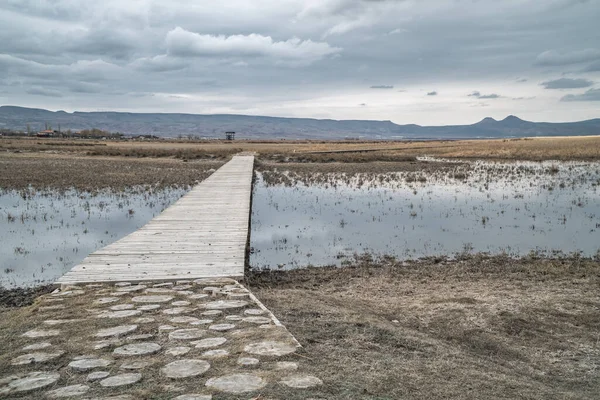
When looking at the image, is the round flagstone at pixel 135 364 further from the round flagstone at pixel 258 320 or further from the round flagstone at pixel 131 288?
the round flagstone at pixel 131 288

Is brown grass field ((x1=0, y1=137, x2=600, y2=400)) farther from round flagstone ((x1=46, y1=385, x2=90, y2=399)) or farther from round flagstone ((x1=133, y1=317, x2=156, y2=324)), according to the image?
round flagstone ((x1=46, y1=385, x2=90, y2=399))

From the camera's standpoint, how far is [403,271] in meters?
8.28

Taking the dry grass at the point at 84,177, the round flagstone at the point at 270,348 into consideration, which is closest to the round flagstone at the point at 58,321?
the round flagstone at the point at 270,348

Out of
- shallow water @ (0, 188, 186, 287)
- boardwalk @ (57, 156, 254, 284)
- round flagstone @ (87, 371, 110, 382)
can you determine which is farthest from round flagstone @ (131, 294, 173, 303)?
shallow water @ (0, 188, 186, 287)

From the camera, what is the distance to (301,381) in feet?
11.2

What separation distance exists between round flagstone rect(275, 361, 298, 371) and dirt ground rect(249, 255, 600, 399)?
0.17 m

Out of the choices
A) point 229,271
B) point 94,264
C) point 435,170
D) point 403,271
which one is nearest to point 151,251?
point 94,264

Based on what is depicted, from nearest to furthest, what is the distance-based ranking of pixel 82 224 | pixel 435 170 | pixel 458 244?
pixel 458 244 → pixel 82 224 → pixel 435 170

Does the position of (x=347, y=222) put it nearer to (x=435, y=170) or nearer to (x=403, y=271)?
(x=403, y=271)

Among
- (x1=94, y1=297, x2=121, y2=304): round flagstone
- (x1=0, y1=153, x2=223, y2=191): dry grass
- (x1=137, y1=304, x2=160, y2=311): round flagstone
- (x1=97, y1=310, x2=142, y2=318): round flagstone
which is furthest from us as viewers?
(x1=0, y1=153, x2=223, y2=191): dry grass

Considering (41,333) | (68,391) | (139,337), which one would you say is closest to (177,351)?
(139,337)

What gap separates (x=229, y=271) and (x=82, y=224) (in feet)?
22.5

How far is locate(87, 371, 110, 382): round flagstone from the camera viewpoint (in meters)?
3.44

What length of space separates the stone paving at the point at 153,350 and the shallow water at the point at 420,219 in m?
3.75
